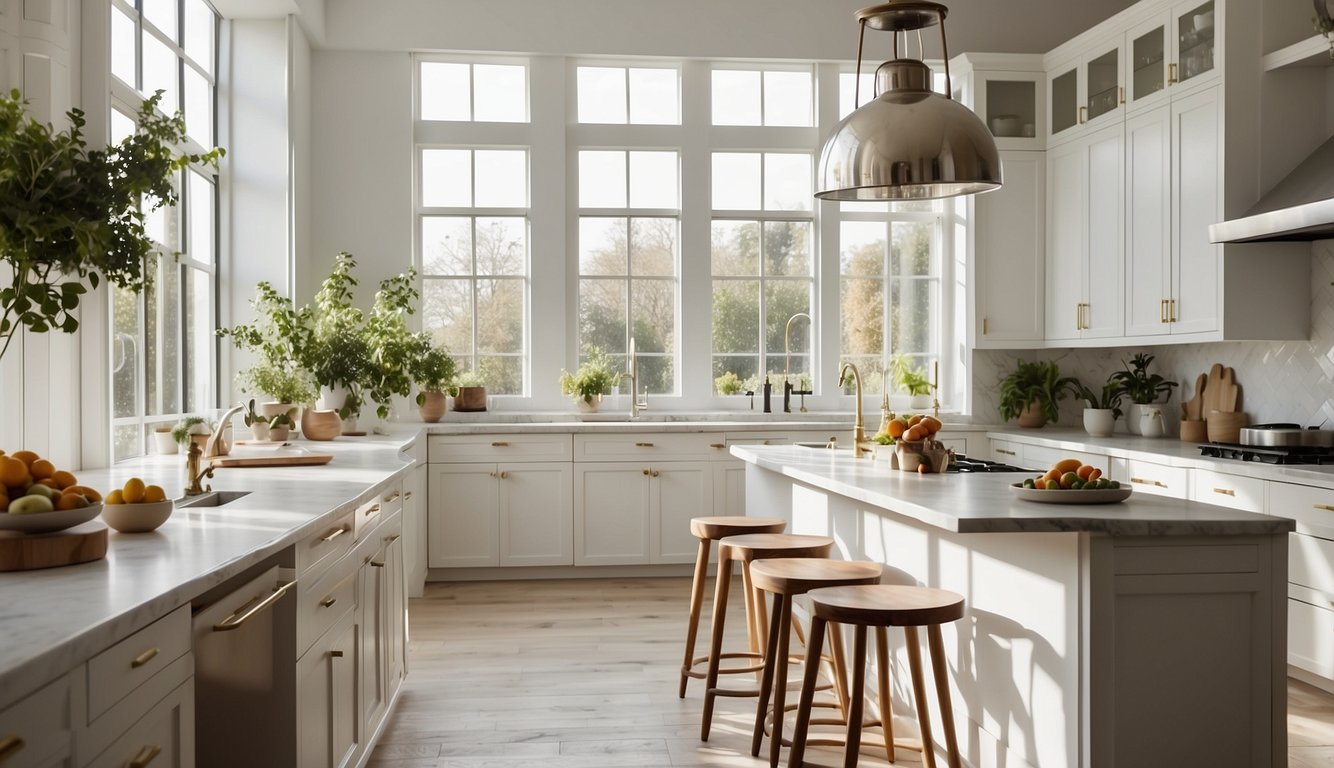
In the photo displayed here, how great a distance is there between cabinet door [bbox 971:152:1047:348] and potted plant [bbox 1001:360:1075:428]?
0.21 metres

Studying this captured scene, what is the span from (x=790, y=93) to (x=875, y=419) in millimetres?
2110

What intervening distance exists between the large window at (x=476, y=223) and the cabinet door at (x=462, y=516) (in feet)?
2.52

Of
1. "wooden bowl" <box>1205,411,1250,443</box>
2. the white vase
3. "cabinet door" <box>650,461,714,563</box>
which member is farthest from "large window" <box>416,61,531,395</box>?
"wooden bowl" <box>1205,411,1250,443</box>

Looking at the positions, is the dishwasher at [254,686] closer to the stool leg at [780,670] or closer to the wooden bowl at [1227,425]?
the stool leg at [780,670]

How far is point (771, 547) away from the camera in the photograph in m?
3.49

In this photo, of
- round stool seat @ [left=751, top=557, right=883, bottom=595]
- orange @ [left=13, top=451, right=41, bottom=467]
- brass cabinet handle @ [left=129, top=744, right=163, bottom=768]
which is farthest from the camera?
round stool seat @ [left=751, top=557, right=883, bottom=595]

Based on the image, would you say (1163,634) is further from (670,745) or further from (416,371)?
(416,371)

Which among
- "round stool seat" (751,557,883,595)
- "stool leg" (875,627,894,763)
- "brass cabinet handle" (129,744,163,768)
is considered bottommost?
"stool leg" (875,627,894,763)

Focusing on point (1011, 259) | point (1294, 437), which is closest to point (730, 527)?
point (1294, 437)

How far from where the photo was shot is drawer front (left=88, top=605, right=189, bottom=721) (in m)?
1.38

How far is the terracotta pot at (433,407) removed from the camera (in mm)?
5914

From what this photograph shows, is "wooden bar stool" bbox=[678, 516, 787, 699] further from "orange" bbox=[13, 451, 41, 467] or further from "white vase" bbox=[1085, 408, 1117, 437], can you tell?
"white vase" bbox=[1085, 408, 1117, 437]

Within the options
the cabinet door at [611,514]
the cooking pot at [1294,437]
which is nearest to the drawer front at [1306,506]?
the cooking pot at [1294,437]

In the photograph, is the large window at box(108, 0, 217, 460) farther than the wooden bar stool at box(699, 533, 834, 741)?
Yes
